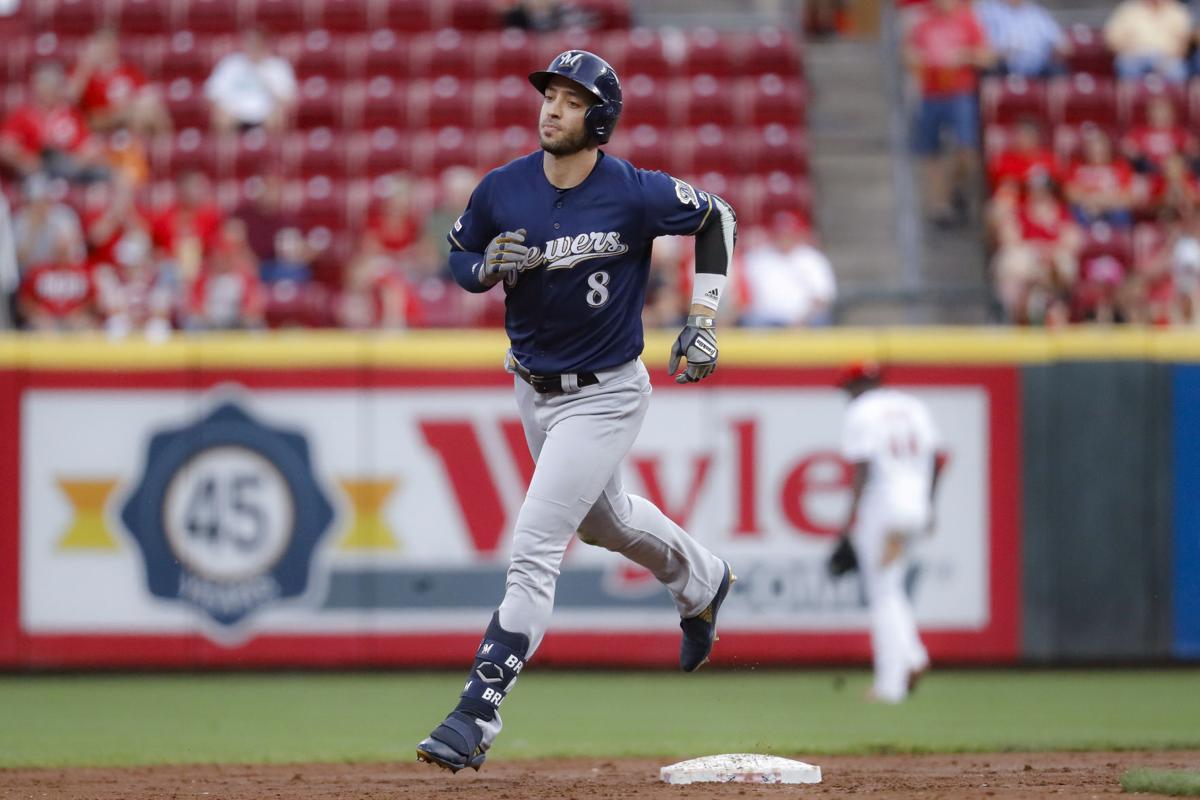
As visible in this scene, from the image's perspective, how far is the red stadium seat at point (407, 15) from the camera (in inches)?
548

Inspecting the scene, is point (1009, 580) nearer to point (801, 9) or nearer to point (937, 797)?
point (937, 797)

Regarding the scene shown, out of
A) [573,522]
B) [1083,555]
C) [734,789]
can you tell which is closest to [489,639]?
[573,522]

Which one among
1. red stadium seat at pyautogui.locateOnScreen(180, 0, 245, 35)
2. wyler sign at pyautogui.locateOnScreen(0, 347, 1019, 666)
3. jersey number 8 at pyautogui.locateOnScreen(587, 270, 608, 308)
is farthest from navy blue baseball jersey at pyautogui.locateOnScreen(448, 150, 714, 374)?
red stadium seat at pyautogui.locateOnScreen(180, 0, 245, 35)

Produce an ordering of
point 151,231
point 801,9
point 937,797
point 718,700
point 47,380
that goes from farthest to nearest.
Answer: point 801,9 < point 151,231 < point 47,380 < point 718,700 < point 937,797

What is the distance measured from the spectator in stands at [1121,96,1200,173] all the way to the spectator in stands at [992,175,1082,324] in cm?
70

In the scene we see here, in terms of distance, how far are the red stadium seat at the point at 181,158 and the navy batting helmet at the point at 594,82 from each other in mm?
7588

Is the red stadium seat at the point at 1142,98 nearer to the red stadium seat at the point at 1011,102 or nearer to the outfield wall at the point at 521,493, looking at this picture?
the red stadium seat at the point at 1011,102

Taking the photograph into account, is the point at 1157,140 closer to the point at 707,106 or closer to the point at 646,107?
the point at 707,106

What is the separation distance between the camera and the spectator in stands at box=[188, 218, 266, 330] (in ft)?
35.0

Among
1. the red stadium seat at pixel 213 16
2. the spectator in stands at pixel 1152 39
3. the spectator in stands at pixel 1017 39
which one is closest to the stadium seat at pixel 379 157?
the red stadium seat at pixel 213 16

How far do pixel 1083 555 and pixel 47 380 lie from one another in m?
5.99

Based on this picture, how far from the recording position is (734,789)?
223 inches

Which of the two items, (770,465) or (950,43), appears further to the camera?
(950,43)

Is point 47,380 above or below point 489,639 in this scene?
above
